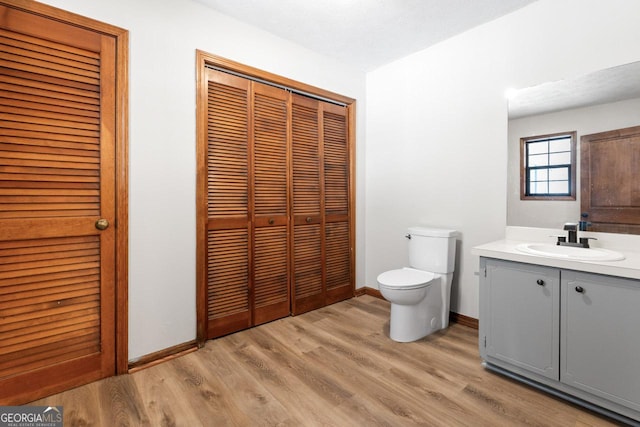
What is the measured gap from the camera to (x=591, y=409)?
1.54m

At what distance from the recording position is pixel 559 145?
2070 mm

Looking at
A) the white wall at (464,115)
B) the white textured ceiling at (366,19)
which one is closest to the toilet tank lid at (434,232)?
the white wall at (464,115)

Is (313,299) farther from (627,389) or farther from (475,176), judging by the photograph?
(627,389)

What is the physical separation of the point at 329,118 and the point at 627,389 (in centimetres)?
270

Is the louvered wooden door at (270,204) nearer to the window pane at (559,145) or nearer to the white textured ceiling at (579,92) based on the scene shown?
the white textured ceiling at (579,92)

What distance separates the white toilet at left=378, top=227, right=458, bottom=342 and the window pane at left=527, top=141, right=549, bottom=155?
0.79 meters

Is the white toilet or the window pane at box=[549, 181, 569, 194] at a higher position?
the window pane at box=[549, 181, 569, 194]

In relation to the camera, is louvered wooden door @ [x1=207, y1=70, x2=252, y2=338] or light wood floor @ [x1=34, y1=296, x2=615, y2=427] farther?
louvered wooden door @ [x1=207, y1=70, x2=252, y2=338]

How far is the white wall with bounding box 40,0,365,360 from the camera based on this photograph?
188 centimetres

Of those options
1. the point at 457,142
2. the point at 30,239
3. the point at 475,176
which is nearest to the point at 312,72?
the point at 457,142

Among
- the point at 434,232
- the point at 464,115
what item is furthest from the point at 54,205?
the point at 464,115

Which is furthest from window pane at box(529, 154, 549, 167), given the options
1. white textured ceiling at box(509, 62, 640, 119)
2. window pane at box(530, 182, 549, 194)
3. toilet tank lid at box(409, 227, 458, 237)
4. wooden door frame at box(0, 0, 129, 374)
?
wooden door frame at box(0, 0, 129, 374)

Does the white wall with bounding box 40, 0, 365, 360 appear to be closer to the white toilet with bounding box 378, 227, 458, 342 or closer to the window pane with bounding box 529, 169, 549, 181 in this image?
the white toilet with bounding box 378, 227, 458, 342

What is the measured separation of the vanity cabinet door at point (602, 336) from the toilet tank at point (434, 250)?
902 mm
